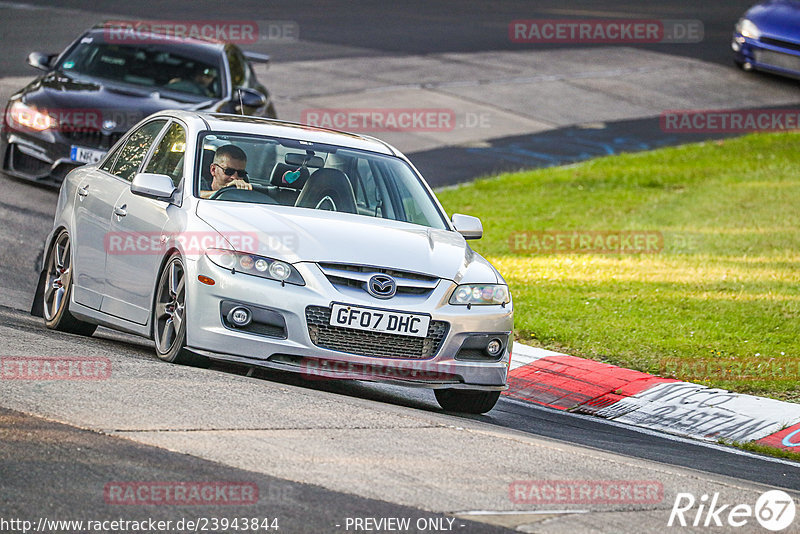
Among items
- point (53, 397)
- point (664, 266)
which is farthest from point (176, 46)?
point (53, 397)

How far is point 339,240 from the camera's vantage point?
773 cm

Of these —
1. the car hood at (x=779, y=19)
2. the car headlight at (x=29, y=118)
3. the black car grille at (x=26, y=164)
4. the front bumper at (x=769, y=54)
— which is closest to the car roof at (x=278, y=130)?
the car headlight at (x=29, y=118)

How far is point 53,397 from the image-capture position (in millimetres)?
6488

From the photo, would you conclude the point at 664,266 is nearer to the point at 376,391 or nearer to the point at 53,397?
the point at 376,391

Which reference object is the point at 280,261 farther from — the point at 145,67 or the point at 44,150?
the point at 145,67

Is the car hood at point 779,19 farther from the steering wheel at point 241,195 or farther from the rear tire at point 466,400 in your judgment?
the steering wheel at point 241,195

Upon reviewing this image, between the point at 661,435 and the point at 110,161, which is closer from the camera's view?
the point at 661,435

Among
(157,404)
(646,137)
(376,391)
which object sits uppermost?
(157,404)

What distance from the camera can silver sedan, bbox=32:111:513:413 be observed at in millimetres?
7430

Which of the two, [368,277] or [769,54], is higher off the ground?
[368,277]

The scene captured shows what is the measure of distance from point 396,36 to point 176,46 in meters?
13.3

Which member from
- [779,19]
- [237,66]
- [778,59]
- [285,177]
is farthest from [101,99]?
[778,59]

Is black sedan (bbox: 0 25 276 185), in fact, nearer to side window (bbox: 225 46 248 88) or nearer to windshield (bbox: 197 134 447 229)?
side window (bbox: 225 46 248 88)

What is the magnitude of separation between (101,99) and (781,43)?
1524cm
